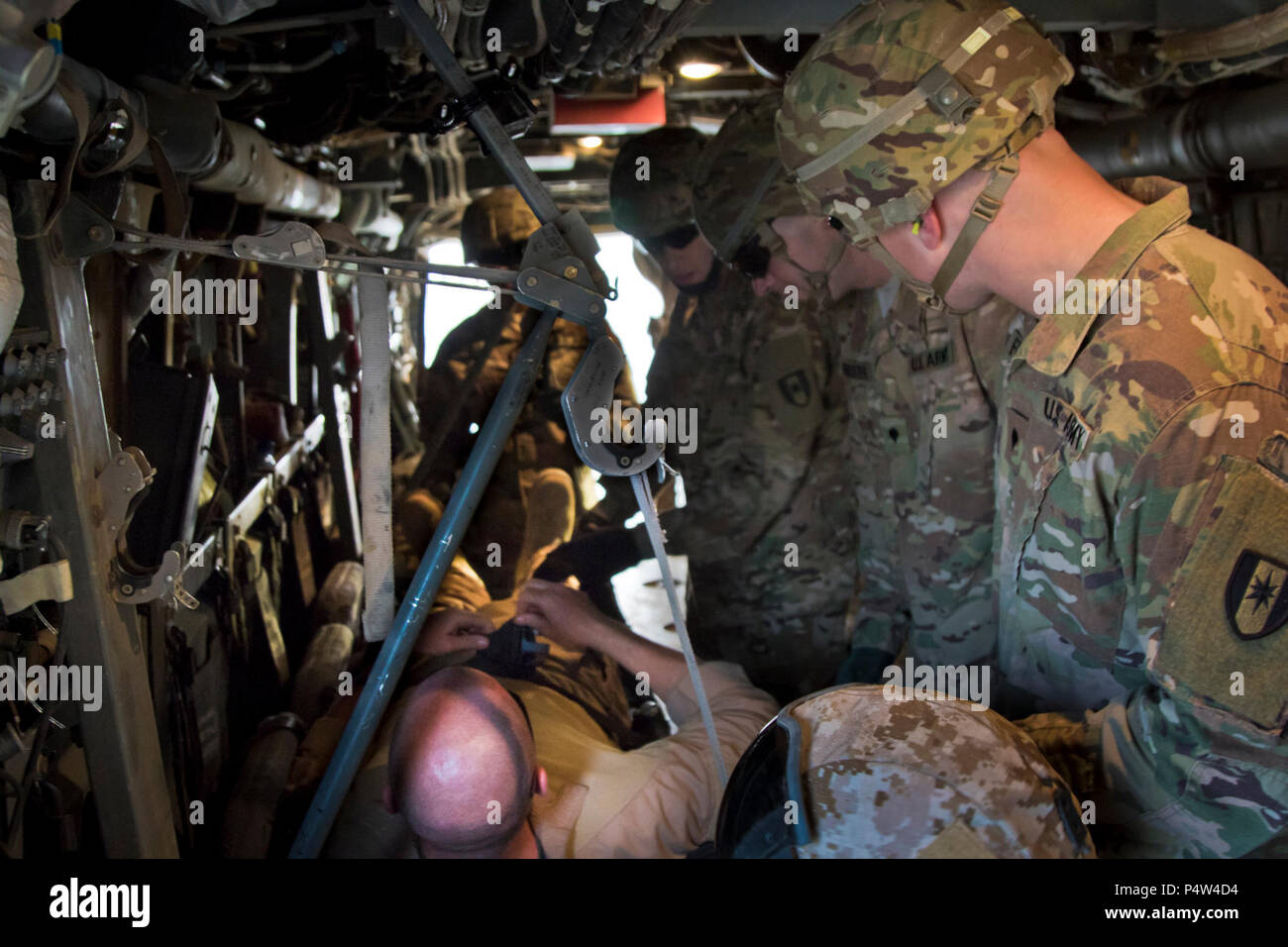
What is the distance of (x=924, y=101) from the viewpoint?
1.60 meters

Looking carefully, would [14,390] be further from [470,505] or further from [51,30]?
[470,505]

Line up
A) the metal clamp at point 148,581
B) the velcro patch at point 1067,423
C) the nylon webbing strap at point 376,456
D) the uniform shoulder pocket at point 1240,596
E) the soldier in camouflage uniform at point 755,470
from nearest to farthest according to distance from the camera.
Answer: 1. the uniform shoulder pocket at point 1240,596
2. the velcro patch at point 1067,423
3. the metal clamp at point 148,581
4. the nylon webbing strap at point 376,456
5. the soldier in camouflage uniform at point 755,470

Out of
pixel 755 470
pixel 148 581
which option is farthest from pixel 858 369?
pixel 148 581

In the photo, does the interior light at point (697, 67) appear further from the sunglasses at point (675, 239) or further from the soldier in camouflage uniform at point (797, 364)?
the soldier in camouflage uniform at point (797, 364)

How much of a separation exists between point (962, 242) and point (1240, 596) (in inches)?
26.1

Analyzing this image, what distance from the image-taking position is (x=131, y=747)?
1.71 meters

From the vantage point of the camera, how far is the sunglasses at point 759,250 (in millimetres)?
2781

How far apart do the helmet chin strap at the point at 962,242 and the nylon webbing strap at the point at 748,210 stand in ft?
3.26

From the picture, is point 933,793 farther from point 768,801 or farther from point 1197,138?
point 1197,138

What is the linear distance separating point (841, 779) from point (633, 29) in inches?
59.8

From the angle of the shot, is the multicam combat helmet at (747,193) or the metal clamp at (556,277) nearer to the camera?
the metal clamp at (556,277)

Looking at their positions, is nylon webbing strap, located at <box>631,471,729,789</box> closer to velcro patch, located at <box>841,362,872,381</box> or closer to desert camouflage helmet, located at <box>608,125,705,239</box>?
velcro patch, located at <box>841,362,872,381</box>

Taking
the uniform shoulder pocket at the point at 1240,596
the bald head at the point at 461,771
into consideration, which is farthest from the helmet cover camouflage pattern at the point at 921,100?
the bald head at the point at 461,771

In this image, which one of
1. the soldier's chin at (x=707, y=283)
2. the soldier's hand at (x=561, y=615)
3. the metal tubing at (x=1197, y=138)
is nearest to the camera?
the soldier's hand at (x=561, y=615)
